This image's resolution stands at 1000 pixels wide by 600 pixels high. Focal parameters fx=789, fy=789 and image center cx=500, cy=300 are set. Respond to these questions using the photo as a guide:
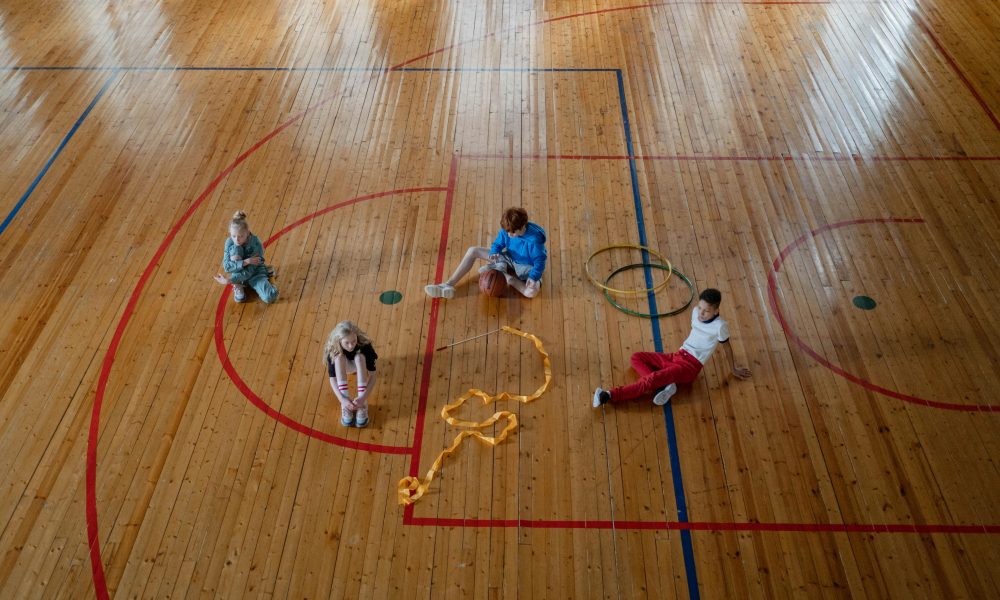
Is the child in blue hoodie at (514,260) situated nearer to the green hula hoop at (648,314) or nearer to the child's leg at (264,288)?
the green hula hoop at (648,314)

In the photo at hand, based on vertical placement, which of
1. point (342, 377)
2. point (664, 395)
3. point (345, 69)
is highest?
point (342, 377)

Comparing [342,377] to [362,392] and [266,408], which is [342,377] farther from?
[266,408]

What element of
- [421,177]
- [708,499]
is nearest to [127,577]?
[708,499]

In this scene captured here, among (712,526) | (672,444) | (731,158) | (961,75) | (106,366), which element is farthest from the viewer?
(961,75)

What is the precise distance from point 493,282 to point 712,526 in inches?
100

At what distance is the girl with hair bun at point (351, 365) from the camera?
5.38 m

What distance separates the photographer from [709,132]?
8.41 metres

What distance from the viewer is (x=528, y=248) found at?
6.31 meters

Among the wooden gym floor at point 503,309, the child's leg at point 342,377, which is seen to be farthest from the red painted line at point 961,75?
the child's leg at point 342,377

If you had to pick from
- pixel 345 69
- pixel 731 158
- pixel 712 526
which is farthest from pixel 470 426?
pixel 345 69

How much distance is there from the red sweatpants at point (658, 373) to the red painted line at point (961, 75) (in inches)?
208

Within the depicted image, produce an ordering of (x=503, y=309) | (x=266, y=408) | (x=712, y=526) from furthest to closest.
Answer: (x=503, y=309) → (x=266, y=408) → (x=712, y=526)

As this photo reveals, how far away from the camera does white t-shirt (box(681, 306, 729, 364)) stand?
5.43 meters

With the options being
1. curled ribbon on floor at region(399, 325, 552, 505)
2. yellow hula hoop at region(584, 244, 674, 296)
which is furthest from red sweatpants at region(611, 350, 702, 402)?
yellow hula hoop at region(584, 244, 674, 296)
